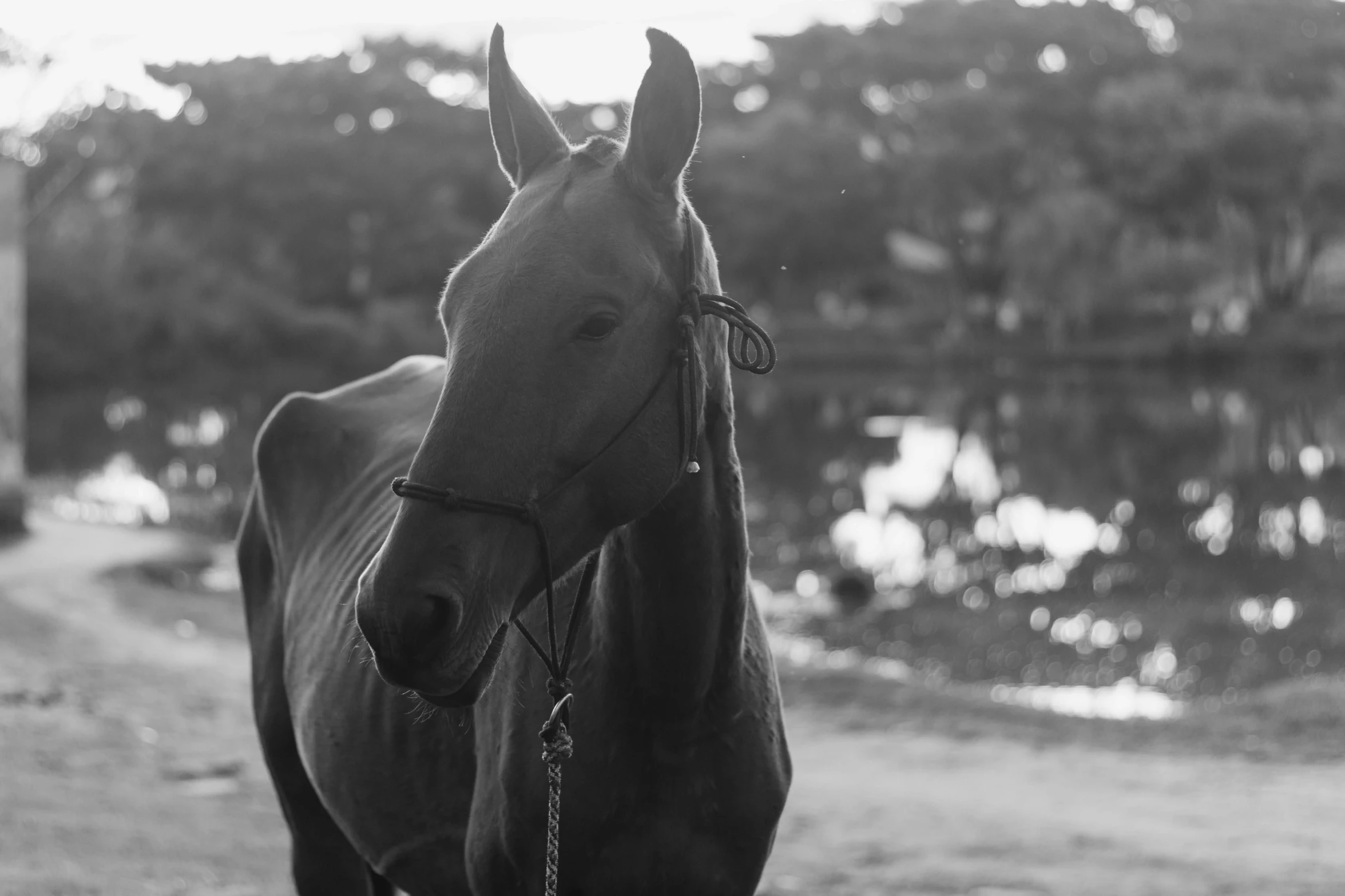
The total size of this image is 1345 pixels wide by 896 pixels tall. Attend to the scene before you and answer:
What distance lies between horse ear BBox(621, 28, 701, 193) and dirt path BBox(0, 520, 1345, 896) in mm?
3861

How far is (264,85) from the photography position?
4775cm

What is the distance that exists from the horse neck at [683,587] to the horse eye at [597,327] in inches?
12.3

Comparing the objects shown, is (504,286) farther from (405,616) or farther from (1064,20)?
(1064,20)

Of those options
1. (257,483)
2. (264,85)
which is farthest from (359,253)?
(257,483)

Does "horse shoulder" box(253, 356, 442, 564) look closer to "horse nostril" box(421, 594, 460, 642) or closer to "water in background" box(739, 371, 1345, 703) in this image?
"horse nostril" box(421, 594, 460, 642)

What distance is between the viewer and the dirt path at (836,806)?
5.64 meters

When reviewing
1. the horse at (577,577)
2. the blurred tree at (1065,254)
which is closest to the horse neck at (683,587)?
the horse at (577,577)

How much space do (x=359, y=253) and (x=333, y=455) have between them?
4579 cm

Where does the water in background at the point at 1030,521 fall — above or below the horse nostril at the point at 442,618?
below

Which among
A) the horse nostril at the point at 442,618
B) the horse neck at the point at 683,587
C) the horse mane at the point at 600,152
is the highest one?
the horse mane at the point at 600,152

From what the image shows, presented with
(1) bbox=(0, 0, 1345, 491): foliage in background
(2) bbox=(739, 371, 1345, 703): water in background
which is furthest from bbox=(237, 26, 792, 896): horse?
(1) bbox=(0, 0, 1345, 491): foliage in background

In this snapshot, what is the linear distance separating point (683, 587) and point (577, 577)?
0.96ft

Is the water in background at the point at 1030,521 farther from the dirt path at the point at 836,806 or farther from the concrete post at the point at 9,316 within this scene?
the concrete post at the point at 9,316

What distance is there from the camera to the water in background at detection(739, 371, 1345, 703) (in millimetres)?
11633
